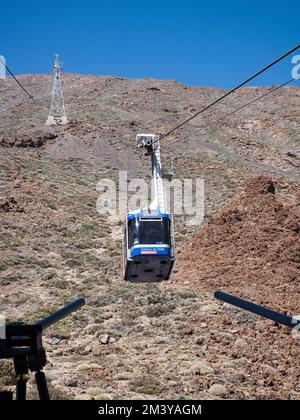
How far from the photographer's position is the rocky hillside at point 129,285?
16.0 meters

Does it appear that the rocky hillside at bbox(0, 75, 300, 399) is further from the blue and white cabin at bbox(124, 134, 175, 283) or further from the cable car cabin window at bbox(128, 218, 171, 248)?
the cable car cabin window at bbox(128, 218, 171, 248)

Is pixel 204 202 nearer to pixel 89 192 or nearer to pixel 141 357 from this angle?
pixel 89 192

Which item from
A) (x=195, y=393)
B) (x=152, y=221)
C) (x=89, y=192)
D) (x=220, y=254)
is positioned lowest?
(x=195, y=393)

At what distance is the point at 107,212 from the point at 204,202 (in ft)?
34.9

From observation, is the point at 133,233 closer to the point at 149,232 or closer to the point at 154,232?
the point at 149,232

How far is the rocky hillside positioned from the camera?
1598cm

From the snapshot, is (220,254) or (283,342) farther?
(220,254)

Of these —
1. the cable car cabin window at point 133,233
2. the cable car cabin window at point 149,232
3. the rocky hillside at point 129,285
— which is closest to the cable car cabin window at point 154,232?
the cable car cabin window at point 149,232

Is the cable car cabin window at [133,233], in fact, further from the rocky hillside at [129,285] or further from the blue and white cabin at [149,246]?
the rocky hillside at [129,285]

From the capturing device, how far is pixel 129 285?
2772cm

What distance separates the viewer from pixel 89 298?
25.2m

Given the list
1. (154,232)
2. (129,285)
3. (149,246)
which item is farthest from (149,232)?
(129,285)

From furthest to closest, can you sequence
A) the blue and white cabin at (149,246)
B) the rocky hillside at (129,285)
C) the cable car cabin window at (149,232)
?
1. the cable car cabin window at (149,232)
2. the blue and white cabin at (149,246)
3. the rocky hillside at (129,285)
